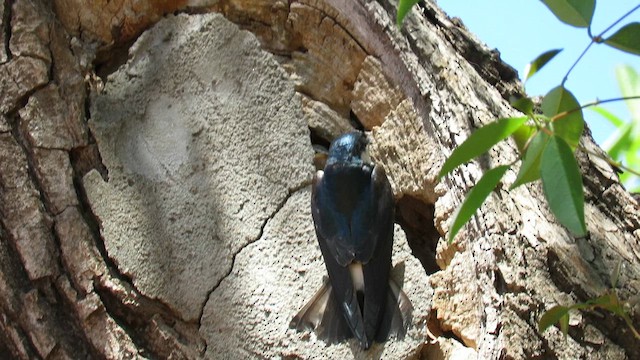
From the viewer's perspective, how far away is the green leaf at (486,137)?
0.99m

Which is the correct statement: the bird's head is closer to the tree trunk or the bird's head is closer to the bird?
the bird

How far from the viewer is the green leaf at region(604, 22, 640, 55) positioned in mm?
958

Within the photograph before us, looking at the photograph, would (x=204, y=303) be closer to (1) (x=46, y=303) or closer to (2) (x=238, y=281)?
(2) (x=238, y=281)

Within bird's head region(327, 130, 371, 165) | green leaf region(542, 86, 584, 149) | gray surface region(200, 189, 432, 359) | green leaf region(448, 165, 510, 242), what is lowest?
gray surface region(200, 189, 432, 359)

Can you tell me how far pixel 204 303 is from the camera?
2.03m

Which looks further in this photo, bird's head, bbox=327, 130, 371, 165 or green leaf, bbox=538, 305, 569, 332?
bird's head, bbox=327, 130, 371, 165

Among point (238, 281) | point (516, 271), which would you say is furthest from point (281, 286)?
point (516, 271)

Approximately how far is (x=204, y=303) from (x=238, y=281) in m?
0.09

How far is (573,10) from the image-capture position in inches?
37.8

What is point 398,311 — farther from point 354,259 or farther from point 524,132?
point 524,132

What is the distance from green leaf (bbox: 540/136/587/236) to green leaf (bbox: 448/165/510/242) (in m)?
0.06

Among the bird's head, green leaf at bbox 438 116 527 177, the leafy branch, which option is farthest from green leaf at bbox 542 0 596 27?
the bird's head

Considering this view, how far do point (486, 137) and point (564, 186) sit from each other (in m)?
0.11

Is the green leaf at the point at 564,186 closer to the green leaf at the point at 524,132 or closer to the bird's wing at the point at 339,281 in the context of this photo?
the green leaf at the point at 524,132
